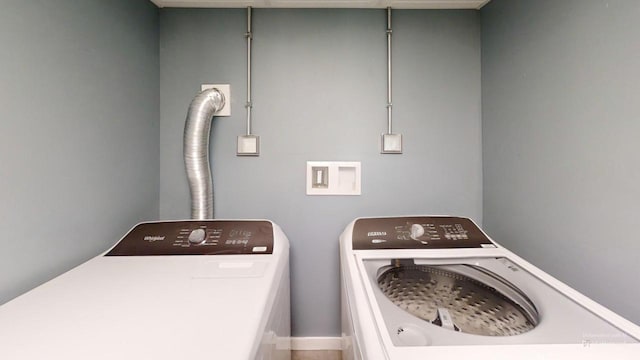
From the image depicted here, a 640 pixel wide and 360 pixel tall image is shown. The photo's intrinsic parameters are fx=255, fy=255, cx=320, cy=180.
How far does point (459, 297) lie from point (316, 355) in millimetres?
931

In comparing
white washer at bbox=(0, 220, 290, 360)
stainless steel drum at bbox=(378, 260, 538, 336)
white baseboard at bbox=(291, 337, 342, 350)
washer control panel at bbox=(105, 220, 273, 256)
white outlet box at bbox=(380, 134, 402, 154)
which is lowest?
white baseboard at bbox=(291, 337, 342, 350)

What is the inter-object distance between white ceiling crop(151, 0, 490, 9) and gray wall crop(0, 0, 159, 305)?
0.25 meters

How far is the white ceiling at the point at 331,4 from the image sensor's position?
1.37 metres

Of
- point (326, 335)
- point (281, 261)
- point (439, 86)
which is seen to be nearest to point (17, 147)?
point (281, 261)

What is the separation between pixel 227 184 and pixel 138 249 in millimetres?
550

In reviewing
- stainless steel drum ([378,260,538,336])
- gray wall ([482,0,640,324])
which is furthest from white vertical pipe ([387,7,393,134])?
stainless steel drum ([378,260,538,336])

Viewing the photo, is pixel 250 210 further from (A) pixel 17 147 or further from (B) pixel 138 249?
(A) pixel 17 147

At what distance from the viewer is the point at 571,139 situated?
0.92 m

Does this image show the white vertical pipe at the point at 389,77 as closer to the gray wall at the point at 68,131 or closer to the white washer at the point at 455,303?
the white washer at the point at 455,303

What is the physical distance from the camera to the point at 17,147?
77 centimetres

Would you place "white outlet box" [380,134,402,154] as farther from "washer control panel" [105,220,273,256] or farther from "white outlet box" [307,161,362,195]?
"washer control panel" [105,220,273,256]

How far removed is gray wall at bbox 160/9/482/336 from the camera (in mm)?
1437

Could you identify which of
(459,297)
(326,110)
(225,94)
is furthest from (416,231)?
(225,94)

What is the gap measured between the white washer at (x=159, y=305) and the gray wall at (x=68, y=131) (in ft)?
0.41
